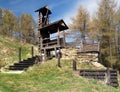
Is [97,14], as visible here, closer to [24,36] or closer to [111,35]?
[111,35]

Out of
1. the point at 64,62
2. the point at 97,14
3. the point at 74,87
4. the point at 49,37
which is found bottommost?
the point at 74,87

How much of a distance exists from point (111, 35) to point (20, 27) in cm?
3322

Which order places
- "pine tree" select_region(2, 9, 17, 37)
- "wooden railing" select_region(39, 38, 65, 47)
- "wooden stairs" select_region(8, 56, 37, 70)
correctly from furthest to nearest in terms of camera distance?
"pine tree" select_region(2, 9, 17, 37), "wooden railing" select_region(39, 38, 65, 47), "wooden stairs" select_region(8, 56, 37, 70)

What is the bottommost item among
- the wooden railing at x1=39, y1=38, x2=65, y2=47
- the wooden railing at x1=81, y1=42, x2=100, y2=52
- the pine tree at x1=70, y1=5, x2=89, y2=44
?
the wooden railing at x1=81, y1=42, x2=100, y2=52

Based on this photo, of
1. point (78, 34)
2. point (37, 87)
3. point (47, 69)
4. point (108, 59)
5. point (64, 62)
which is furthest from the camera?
point (78, 34)

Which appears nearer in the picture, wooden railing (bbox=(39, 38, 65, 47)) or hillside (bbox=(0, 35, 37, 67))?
wooden railing (bbox=(39, 38, 65, 47))

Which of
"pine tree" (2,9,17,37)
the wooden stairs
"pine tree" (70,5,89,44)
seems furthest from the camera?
"pine tree" (2,9,17,37)

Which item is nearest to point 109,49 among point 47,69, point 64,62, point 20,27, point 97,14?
point 97,14

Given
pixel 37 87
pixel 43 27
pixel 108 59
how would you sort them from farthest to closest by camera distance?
pixel 108 59 → pixel 43 27 → pixel 37 87

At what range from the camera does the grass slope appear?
16.1m

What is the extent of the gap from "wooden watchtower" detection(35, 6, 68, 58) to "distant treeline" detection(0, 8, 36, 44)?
27.3m

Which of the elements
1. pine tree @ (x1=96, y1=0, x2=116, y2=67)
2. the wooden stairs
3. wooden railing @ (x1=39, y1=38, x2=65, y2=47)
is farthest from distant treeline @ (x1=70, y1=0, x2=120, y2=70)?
the wooden stairs

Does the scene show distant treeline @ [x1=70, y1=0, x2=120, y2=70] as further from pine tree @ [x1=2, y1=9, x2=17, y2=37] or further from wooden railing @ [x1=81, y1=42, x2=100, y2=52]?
pine tree @ [x1=2, y1=9, x2=17, y2=37]

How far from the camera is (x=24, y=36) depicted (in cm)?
6294
